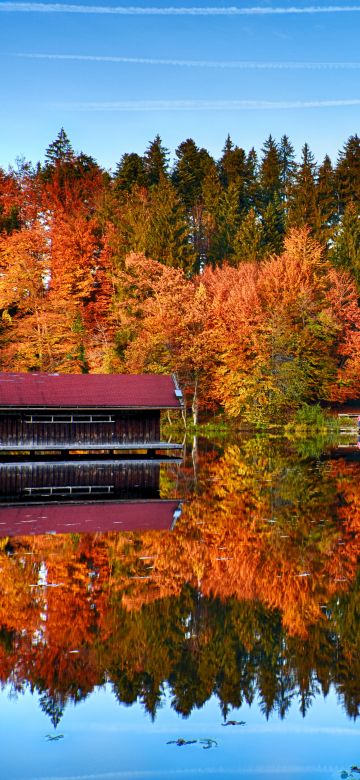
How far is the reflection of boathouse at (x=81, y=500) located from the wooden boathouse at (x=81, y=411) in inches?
136

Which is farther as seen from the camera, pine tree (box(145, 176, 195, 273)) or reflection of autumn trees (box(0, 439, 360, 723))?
pine tree (box(145, 176, 195, 273))

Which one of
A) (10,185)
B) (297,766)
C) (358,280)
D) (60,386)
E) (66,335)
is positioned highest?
(10,185)

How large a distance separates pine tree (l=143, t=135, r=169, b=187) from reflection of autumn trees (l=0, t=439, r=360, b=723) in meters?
76.5

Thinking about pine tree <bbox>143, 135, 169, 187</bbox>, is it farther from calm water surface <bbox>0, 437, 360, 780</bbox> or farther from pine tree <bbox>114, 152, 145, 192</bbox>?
calm water surface <bbox>0, 437, 360, 780</bbox>

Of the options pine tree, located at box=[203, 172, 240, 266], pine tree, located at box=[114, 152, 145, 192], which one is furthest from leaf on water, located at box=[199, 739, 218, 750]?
pine tree, located at box=[114, 152, 145, 192]

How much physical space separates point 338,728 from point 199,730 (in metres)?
1.51

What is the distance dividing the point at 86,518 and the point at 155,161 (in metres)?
78.1

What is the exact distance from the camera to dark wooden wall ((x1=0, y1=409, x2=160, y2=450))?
3791 cm

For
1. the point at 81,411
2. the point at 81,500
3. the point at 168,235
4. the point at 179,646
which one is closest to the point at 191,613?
the point at 179,646

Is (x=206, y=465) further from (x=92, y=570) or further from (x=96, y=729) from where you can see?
(x=96, y=729)

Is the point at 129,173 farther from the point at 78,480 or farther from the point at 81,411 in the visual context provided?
the point at 78,480

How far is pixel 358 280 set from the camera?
7038 cm

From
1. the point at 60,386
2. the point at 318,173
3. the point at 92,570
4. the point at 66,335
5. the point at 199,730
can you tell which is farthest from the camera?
the point at 318,173

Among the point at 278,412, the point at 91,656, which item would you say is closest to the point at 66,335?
the point at 278,412
